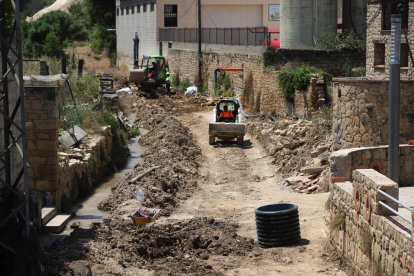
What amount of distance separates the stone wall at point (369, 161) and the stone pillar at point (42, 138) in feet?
20.8

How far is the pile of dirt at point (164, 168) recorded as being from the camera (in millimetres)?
21625

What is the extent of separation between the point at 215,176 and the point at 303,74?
8.36 metres

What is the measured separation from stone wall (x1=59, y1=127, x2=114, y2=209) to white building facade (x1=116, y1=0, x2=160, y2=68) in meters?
31.0

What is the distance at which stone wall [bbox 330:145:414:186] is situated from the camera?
18297mm

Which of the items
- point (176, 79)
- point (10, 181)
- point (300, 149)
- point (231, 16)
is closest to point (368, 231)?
point (10, 181)

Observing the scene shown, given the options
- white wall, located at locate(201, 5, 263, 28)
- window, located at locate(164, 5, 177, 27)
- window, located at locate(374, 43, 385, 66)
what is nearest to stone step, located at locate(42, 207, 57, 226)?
window, located at locate(374, 43, 385, 66)

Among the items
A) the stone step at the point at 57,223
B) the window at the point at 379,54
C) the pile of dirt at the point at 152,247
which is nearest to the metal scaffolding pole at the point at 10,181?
the pile of dirt at the point at 152,247

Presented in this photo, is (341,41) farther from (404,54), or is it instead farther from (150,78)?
(150,78)

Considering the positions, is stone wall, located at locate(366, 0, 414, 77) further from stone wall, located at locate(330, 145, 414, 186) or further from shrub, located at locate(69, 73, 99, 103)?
shrub, located at locate(69, 73, 99, 103)

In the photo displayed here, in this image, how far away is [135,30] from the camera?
66062 mm

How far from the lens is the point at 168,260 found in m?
16.1

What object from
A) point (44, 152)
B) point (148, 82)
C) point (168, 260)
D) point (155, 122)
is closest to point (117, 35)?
point (148, 82)

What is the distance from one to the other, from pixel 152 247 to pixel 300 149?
447 inches

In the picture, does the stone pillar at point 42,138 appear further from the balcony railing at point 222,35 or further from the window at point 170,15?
the window at point 170,15
